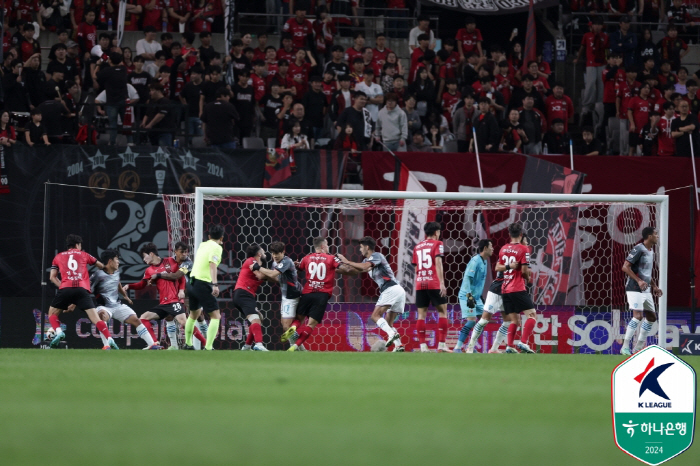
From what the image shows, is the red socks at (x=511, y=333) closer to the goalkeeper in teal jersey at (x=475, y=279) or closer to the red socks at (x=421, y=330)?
the goalkeeper in teal jersey at (x=475, y=279)

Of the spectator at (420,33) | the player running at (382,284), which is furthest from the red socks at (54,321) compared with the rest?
the spectator at (420,33)

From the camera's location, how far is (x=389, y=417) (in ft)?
19.4

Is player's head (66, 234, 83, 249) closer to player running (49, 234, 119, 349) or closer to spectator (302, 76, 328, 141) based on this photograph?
player running (49, 234, 119, 349)

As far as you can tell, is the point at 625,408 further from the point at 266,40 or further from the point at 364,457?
the point at 266,40

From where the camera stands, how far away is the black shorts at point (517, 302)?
13.5 meters

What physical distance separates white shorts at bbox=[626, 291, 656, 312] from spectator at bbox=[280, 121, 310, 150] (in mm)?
6506

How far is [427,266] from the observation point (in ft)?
47.2

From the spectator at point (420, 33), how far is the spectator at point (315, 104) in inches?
124

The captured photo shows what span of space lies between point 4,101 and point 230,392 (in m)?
12.1

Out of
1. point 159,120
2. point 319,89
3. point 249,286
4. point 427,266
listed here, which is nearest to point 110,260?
point 249,286

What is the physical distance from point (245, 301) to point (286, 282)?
636 mm

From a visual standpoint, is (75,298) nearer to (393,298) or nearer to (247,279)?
(247,279)

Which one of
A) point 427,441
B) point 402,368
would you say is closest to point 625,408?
point 427,441

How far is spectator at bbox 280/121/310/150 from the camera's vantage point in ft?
58.6
